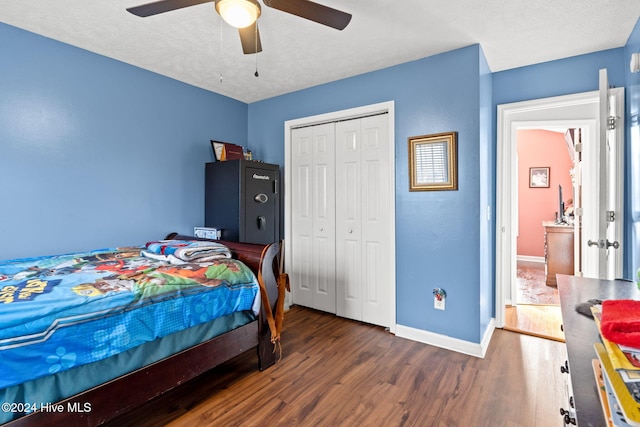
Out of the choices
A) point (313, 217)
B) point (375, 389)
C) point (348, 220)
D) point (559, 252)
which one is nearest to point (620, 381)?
point (375, 389)

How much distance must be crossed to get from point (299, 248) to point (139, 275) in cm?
206

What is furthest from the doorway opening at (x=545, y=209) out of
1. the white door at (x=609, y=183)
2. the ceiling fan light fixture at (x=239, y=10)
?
the ceiling fan light fixture at (x=239, y=10)

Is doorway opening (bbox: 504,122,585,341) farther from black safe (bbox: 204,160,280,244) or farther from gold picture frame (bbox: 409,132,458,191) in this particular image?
black safe (bbox: 204,160,280,244)

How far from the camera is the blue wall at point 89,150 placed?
232 centimetres

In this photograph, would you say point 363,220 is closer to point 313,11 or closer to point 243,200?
point 243,200

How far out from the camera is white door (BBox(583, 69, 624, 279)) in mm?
1899

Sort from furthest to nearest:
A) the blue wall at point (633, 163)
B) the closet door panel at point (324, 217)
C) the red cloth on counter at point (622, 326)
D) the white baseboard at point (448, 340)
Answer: the closet door panel at point (324, 217) → the white baseboard at point (448, 340) → the blue wall at point (633, 163) → the red cloth on counter at point (622, 326)

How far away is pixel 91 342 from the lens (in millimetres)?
1411

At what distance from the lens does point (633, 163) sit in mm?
2328

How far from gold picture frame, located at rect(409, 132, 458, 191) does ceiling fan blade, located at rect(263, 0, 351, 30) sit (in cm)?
134

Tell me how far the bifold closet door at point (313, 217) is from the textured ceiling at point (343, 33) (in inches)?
31.3

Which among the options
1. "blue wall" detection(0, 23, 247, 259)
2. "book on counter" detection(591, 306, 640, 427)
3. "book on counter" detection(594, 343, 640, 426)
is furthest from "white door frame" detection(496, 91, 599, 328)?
"blue wall" detection(0, 23, 247, 259)

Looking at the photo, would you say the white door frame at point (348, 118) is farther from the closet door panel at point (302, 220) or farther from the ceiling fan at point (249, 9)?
the ceiling fan at point (249, 9)

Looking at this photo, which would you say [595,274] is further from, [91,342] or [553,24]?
[91,342]
